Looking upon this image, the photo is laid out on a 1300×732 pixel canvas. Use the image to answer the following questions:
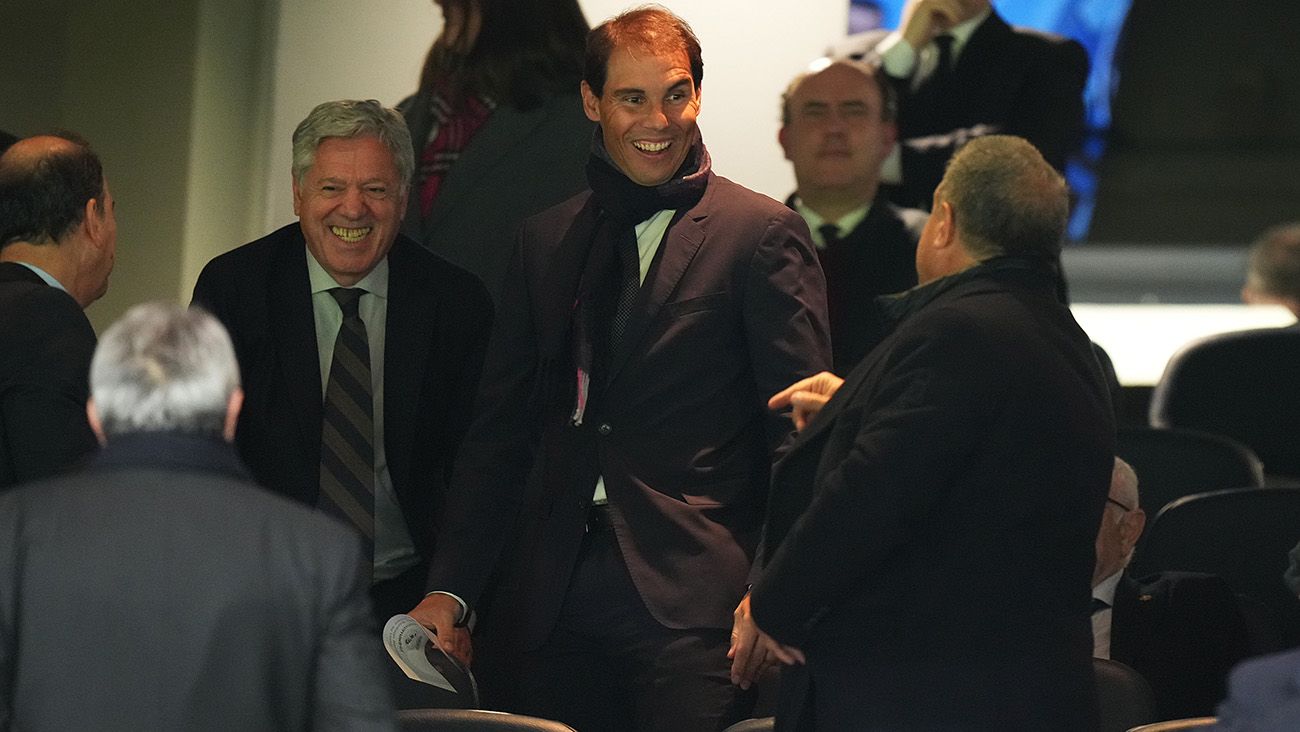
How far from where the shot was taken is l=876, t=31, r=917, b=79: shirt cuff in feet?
16.7

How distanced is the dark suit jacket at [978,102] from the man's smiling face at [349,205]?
5.48 ft

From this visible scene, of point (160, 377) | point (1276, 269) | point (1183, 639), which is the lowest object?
point (1183, 639)

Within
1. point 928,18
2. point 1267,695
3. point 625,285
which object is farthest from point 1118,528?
point 1267,695

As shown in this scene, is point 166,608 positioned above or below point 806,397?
below

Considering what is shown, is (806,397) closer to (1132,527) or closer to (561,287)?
(561,287)

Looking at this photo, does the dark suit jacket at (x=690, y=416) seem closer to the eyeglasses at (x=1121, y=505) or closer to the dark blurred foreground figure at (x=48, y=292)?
the dark blurred foreground figure at (x=48, y=292)

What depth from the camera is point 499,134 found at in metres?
4.60

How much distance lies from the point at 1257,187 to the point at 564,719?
3.83 m

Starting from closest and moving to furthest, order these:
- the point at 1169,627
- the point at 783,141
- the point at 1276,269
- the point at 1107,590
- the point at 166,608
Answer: the point at 166,608, the point at 1169,627, the point at 1107,590, the point at 783,141, the point at 1276,269

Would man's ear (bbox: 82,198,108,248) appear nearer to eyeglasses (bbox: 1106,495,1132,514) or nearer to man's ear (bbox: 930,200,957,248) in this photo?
man's ear (bbox: 930,200,957,248)

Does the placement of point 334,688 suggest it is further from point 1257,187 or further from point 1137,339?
point 1257,187

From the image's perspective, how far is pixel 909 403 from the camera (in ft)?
9.15

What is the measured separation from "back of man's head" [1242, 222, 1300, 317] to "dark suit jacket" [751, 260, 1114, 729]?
3163 mm

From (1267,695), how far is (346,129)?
219 cm
